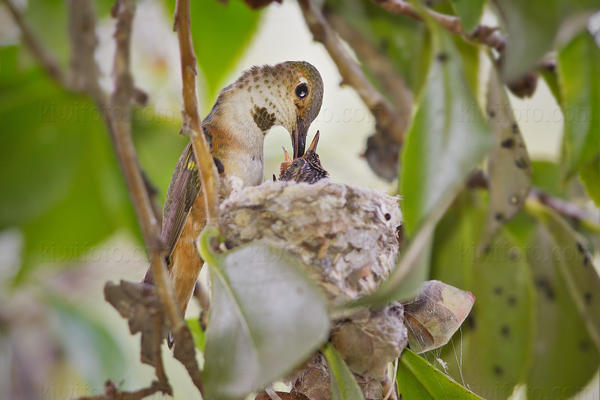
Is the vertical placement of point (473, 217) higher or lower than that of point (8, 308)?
higher

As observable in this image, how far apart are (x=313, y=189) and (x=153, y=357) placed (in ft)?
2.49

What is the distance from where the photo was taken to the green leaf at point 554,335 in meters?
2.47

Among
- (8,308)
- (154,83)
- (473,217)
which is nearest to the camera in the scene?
(473,217)

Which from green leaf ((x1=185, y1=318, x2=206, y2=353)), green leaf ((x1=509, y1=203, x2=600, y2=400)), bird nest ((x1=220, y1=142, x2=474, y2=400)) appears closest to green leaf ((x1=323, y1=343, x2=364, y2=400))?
bird nest ((x1=220, y1=142, x2=474, y2=400))

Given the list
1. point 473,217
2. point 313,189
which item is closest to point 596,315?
point 473,217

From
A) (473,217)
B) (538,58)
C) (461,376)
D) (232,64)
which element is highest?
(538,58)

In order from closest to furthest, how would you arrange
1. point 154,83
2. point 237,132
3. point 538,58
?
point 538,58, point 237,132, point 154,83

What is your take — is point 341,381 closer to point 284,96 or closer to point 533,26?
point 533,26

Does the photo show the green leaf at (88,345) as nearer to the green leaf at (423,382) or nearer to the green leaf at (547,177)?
the green leaf at (423,382)

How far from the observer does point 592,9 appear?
158cm

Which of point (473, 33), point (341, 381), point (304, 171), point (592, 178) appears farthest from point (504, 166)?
point (341, 381)

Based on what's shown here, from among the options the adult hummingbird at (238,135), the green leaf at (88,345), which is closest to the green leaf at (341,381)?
the adult hummingbird at (238,135)

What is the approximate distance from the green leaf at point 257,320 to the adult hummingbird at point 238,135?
70 centimetres

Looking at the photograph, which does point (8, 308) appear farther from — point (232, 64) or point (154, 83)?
point (232, 64)
